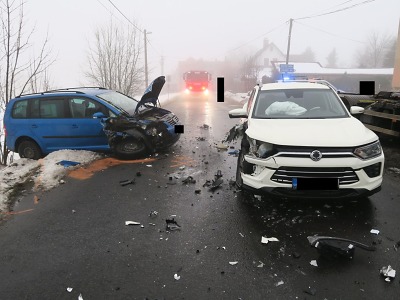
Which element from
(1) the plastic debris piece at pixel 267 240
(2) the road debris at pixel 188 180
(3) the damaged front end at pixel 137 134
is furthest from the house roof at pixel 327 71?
(1) the plastic debris piece at pixel 267 240

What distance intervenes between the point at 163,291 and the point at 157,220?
1555 millimetres

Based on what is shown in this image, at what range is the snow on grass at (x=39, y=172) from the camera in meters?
5.94

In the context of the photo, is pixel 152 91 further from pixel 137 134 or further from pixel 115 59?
pixel 115 59

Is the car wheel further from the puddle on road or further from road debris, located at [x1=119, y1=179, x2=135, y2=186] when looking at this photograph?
road debris, located at [x1=119, y1=179, x2=135, y2=186]

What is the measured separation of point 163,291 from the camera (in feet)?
9.87

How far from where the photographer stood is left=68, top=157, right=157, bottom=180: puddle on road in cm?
666

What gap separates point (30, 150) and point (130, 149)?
108 inches

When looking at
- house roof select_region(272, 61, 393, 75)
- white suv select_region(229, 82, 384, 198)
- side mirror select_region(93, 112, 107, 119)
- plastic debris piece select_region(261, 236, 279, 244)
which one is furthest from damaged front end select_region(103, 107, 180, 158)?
house roof select_region(272, 61, 393, 75)

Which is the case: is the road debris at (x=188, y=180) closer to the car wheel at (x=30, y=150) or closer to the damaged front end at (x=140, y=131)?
the damaged front end at (x=140, y=131)

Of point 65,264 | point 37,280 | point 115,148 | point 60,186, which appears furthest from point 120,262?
point 115,148

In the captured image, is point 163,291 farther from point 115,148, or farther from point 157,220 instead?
point 115,148

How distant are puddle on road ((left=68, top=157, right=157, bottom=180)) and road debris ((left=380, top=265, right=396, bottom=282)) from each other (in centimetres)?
540

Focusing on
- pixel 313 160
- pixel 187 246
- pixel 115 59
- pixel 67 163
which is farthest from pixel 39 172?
pixel 115 59

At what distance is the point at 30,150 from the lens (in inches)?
321
